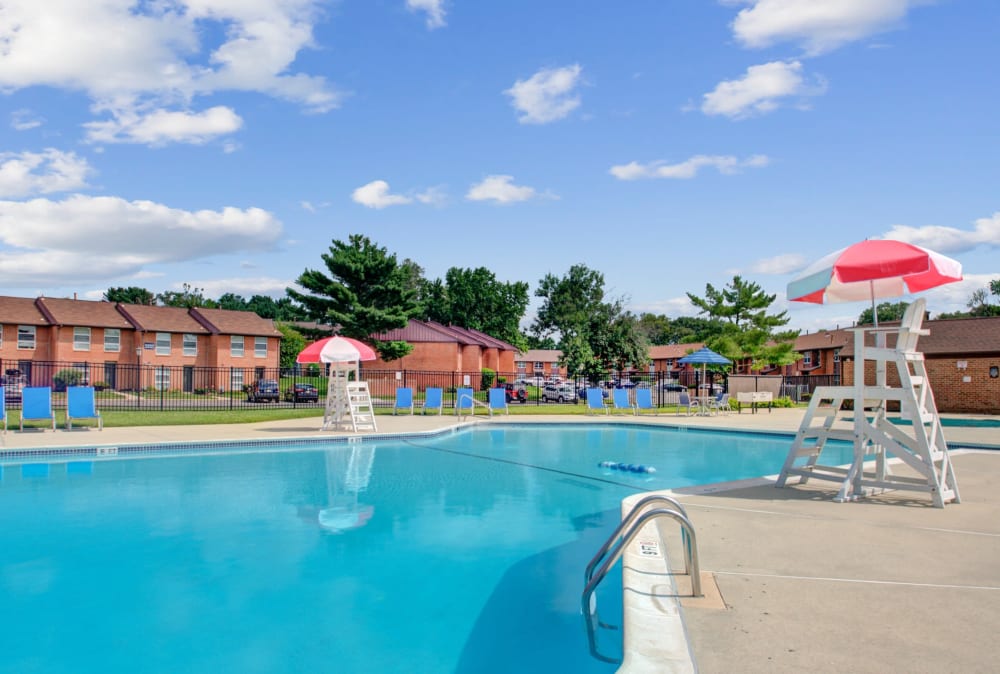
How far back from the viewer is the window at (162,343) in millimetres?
40031

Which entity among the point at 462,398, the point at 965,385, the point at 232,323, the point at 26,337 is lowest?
the point at 965,385

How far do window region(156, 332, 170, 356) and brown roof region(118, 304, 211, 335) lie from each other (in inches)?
15.8

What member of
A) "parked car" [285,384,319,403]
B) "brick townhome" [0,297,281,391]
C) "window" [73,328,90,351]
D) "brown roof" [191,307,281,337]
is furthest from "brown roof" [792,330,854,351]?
"window" [73,328,90,351]

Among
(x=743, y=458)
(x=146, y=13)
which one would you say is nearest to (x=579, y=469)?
(x=743, y=458)

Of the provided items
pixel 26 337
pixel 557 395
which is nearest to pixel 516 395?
pixel 557 395

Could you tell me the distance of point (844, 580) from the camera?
12.8 ft

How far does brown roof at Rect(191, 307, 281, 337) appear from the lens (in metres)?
41.3

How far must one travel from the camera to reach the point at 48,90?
1445 cm

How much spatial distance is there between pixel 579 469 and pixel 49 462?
9531 mm

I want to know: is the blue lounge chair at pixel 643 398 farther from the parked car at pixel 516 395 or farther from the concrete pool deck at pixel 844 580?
the concrete pool deck at pixel 844 580

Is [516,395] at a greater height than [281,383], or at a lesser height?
lesser

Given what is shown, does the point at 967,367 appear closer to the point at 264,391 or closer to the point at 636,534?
the point at 636,534

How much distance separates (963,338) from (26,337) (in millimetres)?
47775

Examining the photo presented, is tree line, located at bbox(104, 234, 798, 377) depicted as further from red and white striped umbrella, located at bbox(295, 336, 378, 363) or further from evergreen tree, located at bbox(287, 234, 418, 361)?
red and white striped umbrella, located at bbox(295, 336, 378, 363)
